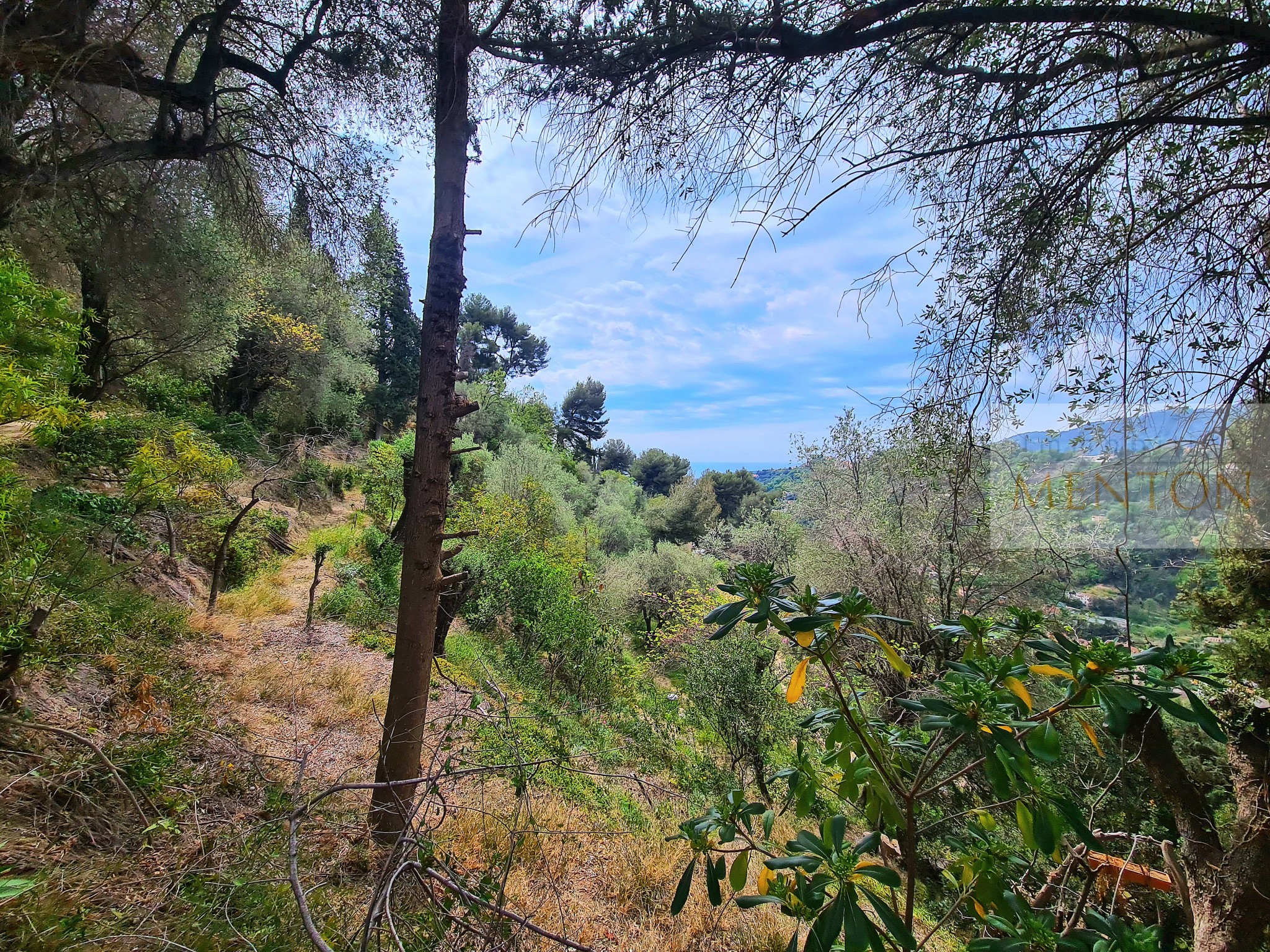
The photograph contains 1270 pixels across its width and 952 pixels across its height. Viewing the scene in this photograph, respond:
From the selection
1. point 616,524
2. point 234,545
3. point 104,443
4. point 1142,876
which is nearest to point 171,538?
point 234,545

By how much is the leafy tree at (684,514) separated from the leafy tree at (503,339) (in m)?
15.0

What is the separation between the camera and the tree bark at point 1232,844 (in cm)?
154

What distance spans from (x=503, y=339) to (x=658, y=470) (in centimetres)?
1686

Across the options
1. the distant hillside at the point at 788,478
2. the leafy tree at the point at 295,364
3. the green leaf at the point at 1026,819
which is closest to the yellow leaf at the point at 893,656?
the green leaf at the point at 1026,819

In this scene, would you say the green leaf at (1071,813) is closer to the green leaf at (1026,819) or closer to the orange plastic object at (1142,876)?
the green leaf at (1026,819)

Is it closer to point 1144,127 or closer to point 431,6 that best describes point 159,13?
point 431,6

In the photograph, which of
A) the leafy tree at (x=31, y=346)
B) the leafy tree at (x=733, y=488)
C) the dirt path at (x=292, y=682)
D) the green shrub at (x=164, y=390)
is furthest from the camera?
the leafy tree at (x=733, y=488)

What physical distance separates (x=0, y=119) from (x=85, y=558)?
3.44 metres

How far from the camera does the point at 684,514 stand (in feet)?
86.3

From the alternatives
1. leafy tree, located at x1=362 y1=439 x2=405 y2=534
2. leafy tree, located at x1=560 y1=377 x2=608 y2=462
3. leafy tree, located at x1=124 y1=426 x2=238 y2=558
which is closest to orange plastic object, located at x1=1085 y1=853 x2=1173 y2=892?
leafy tree, located at x1=124 y1=426 x2=238 y2=558

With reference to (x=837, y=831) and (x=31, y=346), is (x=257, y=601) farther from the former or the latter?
(x=837, y=831)

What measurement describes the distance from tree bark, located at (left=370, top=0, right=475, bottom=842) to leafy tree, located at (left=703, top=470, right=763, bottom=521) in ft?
93.9

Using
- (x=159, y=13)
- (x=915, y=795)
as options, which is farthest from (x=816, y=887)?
(x=159, y=13)

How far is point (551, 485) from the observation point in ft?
56.6
